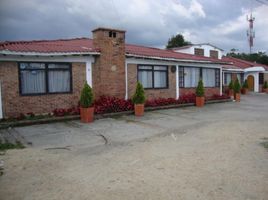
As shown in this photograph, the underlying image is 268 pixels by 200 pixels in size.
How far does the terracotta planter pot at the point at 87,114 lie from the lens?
1050cm

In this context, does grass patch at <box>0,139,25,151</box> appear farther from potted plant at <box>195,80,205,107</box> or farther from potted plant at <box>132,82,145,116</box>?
potted plant at <box>195,80,205,107</box>

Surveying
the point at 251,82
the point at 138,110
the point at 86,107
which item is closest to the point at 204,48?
the point at 251,82

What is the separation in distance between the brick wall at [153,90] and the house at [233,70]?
30.5ft

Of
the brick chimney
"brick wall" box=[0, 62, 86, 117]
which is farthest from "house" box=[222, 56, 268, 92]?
"brick wall" box=[0, 62, 86, 117]

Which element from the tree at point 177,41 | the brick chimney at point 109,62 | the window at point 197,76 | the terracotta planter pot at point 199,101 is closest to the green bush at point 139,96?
the brick chimney at point 109,62

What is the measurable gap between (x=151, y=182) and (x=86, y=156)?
83.5 inches

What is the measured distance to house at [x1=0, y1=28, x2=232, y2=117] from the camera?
10385mm

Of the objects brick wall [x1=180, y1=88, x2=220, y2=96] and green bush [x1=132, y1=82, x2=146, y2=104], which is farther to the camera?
brick wall [x1=180, y1=88, x2=220, y2=96]

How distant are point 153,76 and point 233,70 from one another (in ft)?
50.3

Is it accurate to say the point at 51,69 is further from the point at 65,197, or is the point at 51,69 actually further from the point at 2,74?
the point at 65,197

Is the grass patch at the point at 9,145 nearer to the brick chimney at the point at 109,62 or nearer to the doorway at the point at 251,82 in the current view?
the brick chimney at the point at 109,62

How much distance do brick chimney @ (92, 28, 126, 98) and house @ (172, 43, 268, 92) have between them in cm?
1307

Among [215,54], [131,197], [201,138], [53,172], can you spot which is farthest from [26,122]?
[215,54]

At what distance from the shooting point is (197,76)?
1845cm
